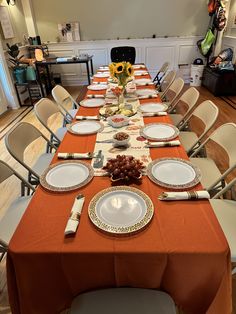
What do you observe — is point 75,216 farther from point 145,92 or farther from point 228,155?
point 145,92

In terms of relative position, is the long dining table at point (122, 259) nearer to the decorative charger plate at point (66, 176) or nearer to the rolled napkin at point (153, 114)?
the decorative charger plate at point (66, 176)

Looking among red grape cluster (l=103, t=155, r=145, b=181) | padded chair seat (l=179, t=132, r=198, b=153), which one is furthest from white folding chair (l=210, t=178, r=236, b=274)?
padded chair seat (l=179, t=132, r=198, b=153)

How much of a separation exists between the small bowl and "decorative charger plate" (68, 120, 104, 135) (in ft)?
0.24

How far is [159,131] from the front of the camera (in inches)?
61.0

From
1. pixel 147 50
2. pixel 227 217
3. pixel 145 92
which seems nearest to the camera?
pixel 227 217

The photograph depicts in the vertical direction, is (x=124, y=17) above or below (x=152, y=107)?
above

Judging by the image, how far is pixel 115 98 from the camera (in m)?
2.28

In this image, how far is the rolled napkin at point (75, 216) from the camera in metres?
0.85

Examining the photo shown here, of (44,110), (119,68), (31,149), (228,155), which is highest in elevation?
(119,68)

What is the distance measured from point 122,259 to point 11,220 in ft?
2.66

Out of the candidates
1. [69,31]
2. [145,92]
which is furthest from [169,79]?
[69,31]

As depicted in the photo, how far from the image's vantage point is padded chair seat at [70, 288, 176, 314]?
0.86 metres

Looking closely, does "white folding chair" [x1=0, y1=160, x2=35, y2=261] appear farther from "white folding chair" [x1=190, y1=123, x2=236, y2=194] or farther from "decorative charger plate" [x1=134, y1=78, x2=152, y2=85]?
"decorative charger plate" [x1=134, y1=78, x2=152, y2=85]

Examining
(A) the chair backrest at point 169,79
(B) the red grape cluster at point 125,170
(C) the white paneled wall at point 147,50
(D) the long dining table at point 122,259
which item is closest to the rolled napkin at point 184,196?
(D) the long dining table at point 122,259
